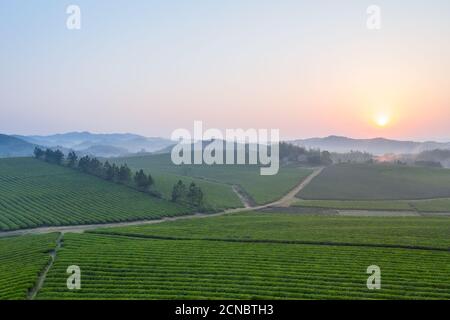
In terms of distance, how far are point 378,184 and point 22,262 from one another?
85948 millimetres

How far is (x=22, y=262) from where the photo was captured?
31531 mm

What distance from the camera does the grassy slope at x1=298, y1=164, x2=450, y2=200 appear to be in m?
84.8

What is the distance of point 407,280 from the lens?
2530 centimetres

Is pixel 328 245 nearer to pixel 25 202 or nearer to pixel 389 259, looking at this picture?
pixel 389 259

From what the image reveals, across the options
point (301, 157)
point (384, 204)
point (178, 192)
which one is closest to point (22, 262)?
point (178, 192)

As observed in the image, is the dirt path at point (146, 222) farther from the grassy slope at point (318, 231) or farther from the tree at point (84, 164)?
the tree at point (84, 164)

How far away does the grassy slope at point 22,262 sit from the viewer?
24578 mm

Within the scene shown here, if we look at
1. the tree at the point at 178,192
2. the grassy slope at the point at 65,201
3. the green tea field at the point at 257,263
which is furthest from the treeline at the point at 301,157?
the green tea field at the point at 257,263

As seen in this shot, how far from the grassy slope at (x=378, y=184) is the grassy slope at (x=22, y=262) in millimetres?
56257

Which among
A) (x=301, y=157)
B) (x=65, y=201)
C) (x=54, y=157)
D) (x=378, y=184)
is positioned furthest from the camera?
(x=301, y=157)

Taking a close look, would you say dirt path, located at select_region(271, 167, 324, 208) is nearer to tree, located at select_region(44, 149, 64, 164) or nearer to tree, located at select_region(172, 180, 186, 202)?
tree, located at select_region(172, 180, 186, 202)

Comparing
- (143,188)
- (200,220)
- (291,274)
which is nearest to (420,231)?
(291,274)

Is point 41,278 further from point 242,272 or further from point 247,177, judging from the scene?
point 247,177

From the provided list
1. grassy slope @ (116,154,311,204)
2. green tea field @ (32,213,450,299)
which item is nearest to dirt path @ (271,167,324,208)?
grassy slope @ (116,154,311,204)
